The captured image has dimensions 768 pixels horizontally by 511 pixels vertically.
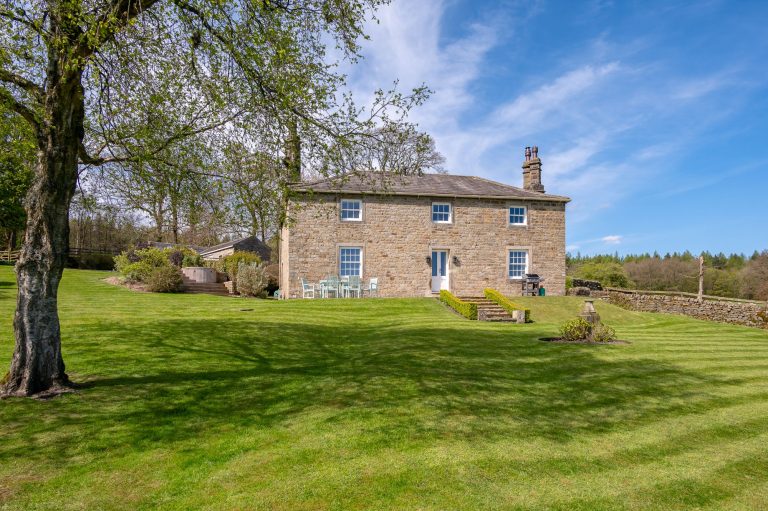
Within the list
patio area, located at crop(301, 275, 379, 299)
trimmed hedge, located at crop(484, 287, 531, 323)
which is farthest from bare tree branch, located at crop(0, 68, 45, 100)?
trimmed hedge, located at crop(484, 287, 531, 323)

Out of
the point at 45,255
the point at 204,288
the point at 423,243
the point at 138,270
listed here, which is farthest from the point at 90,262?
the point at 45,255

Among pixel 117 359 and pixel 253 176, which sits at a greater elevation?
pixel 253 176

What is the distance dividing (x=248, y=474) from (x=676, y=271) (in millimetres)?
76180

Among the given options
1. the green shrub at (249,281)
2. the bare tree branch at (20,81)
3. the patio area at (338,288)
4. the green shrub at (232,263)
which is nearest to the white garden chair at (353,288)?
the patio area at (338,288)

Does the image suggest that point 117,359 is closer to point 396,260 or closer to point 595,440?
point 595,440

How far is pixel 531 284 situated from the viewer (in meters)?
24.3

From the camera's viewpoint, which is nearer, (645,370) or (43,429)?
(43,429)

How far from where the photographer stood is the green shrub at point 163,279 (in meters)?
20.9

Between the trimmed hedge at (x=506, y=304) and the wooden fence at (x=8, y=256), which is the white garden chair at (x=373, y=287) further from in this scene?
the wooden fence at (x=8, y=256)

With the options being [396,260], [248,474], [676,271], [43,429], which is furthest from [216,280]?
[676,271]

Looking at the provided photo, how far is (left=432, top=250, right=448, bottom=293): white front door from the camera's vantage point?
24062 millimetres

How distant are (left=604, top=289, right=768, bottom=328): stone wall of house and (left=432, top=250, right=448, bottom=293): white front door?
10.6m

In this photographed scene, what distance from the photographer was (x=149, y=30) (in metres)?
8.27

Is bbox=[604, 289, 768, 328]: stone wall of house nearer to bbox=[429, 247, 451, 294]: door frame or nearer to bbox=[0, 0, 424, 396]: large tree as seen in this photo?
bbox=[429, 247, 451, 294]: door frame
